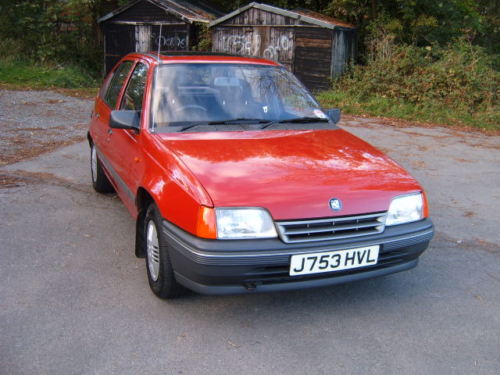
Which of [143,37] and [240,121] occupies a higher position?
[143,37]

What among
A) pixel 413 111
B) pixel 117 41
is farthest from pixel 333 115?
pixel 117 41

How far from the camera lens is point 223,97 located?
14.2 ft

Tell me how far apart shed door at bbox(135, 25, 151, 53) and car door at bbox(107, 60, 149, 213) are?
1627 cm

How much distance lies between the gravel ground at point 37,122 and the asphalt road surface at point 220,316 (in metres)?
3.36

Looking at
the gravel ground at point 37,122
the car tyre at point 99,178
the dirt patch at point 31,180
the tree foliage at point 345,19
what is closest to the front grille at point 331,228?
the car tyre at point 99,178

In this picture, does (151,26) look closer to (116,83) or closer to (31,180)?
(31,180)

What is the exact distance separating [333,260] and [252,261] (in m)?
0.50

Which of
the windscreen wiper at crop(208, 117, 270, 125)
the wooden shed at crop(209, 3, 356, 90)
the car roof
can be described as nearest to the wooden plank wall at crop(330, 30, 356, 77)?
the wooden shed at crop(209, 3, 356, 90)

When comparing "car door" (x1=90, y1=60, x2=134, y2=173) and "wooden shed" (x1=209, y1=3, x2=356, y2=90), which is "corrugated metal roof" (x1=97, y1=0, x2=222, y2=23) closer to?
"wooden shed" (x1=209, y1=3, x2=356, y2=90)

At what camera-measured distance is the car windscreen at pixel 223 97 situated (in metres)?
4.10

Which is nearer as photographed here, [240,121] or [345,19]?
[240,121]

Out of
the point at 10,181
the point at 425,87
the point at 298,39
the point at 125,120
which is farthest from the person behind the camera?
the point at 298,39

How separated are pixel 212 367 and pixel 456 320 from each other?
65.2 inches

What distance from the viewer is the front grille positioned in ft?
9.95
